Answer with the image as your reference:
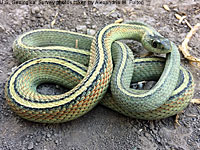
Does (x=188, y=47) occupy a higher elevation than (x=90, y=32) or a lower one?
lower

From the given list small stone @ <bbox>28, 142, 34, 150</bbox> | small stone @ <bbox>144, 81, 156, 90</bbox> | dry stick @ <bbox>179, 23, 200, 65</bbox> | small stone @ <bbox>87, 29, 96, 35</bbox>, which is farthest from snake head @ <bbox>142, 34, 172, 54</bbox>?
small stone @ <bbox>28, 142, 34, 150</bbox>

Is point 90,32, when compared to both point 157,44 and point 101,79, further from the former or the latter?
point 101,79

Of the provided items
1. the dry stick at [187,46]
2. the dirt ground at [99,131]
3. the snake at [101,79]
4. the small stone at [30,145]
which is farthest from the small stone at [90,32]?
the small stone at [30,145]

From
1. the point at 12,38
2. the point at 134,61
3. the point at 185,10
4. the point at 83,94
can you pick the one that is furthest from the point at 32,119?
the point at 185,10

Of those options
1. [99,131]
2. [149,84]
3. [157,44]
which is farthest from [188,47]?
[99,131]

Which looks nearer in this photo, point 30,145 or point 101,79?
point 30,145

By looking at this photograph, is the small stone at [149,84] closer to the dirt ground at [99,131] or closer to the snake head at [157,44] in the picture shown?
the snake head at [157,44]

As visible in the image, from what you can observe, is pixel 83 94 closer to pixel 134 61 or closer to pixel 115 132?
pixel 115 132

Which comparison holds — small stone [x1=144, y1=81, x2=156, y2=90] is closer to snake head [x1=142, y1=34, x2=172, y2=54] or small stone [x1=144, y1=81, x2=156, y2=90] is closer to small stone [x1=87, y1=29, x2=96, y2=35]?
snake head [x1=142, y1=34, x2=172, y2=54]
